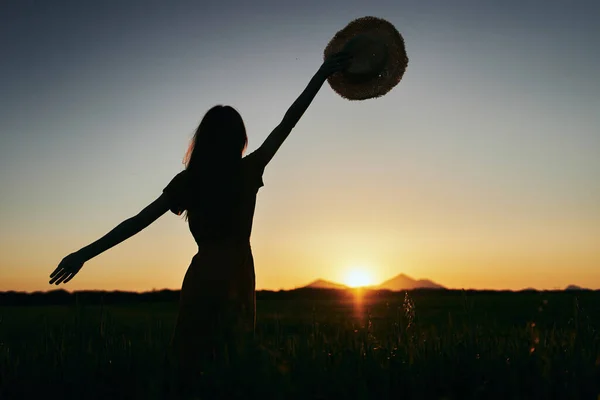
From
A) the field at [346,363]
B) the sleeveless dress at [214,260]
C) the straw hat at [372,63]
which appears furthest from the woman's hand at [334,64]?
the field at [346,363]

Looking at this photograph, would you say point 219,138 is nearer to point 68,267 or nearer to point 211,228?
point 211,228

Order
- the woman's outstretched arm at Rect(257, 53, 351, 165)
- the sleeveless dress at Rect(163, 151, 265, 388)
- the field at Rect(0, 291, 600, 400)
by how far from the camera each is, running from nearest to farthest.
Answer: the field at Rect(0, 291, 600, 400), the sleeveless dress at Rect(163, 151, 265, 388), the woman's outstretched arm at Rect(257, 53, 351, 165)

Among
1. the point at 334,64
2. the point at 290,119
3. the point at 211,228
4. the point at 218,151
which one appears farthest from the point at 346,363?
the point at 334,64

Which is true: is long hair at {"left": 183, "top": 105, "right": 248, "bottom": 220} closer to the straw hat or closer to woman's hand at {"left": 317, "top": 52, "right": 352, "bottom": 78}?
woman's hand at {"left": 317, "top": 52, "right": 352, "bottom": 78}

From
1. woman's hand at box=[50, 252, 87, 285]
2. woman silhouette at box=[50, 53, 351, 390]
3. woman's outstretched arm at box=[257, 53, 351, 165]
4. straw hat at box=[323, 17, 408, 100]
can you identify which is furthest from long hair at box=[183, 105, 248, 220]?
straw hat at box=[323, 17, 408, 100]

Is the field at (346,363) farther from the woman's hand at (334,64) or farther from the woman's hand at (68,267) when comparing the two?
the woman's hand at (334,64)

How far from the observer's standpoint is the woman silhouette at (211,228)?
159 inches

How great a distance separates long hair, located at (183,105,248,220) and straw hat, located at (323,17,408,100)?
5.78ft

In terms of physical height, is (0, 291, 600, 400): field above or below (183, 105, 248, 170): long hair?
below

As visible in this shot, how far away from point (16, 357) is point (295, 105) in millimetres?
2733

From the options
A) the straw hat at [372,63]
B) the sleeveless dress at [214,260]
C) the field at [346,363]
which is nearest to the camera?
the field at [346,363]

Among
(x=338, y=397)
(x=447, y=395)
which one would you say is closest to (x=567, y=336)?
(x=447, y=395)

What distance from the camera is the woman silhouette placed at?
13.3 feet

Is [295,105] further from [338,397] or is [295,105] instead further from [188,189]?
[338,397]
